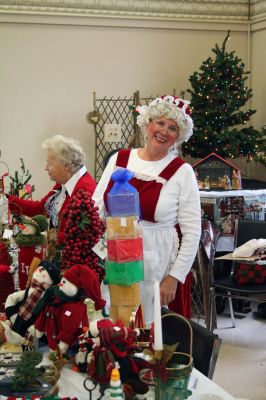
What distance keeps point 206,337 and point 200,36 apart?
455 cm

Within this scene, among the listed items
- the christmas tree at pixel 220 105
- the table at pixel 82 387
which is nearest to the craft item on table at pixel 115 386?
the table at pixel 82 387

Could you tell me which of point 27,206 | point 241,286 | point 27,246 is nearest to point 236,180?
point 241,286

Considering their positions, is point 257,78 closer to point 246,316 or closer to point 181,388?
point 246,316

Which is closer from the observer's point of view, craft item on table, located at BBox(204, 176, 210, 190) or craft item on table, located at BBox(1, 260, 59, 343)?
craft item on table, located at BBox(1, 260, 59, 343)

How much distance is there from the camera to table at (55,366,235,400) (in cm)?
140

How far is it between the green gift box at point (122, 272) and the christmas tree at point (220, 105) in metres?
3.26

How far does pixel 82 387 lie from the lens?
142 cm

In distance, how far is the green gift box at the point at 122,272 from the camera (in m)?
1.71

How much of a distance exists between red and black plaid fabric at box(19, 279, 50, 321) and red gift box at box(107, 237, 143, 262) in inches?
8.7

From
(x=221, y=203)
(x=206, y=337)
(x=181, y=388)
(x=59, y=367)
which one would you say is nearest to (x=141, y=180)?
(x=206, y=337)

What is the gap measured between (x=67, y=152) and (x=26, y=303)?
1.26m

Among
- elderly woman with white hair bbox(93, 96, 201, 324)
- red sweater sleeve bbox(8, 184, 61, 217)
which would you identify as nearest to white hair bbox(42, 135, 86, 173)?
red sweater sleeve bbox(8, 184, 61, 217)

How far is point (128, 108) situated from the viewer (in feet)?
17.9

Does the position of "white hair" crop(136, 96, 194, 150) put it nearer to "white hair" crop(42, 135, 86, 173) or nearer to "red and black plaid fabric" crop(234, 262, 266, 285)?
"white hair" crop(42, 135, 86, 173)
